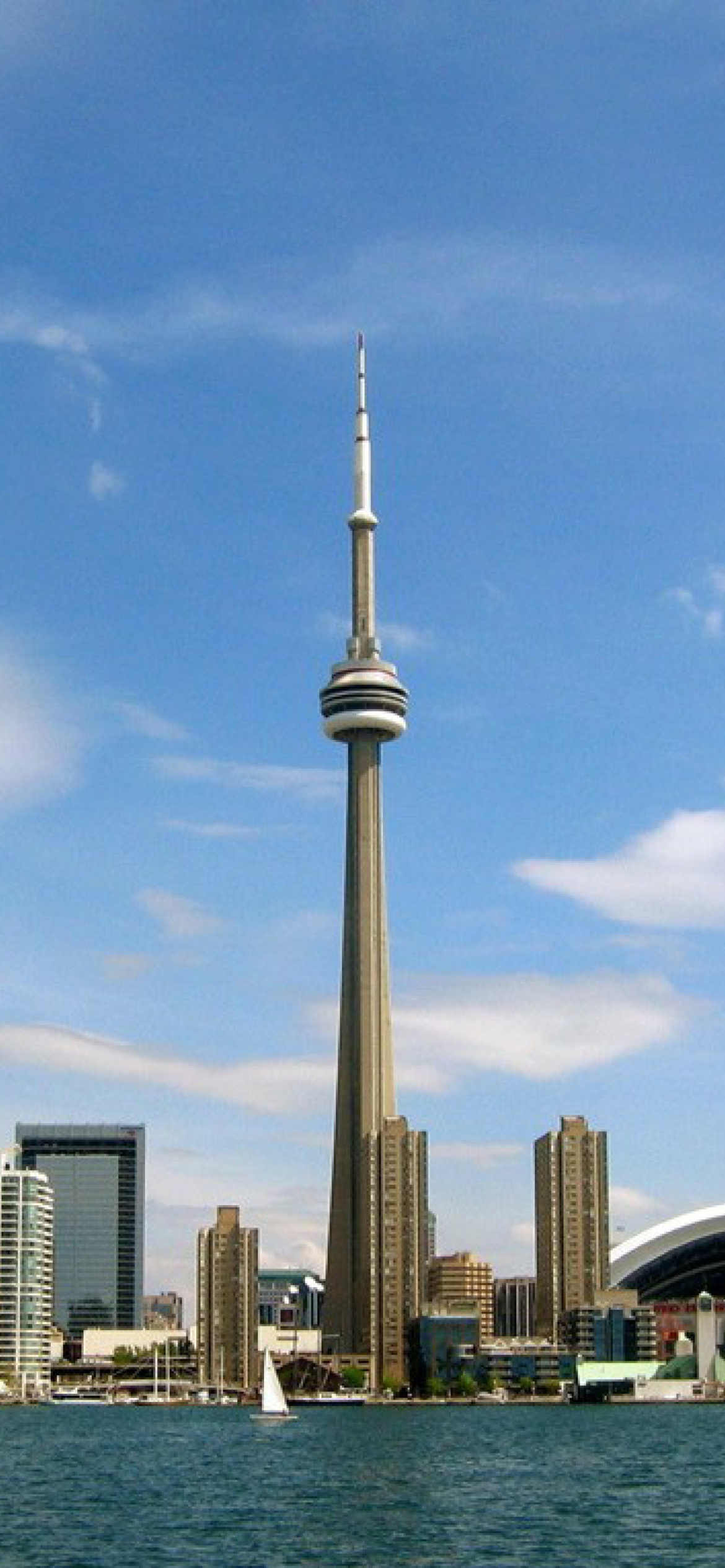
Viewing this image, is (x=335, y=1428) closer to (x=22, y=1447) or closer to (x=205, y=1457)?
(x=22, y=1447)

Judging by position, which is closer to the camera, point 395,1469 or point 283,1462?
point 395,1469

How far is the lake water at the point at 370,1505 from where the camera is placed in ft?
274

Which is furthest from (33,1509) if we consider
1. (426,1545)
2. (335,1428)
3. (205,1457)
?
(335,1428)

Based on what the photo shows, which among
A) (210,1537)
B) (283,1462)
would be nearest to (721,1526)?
(210,1537)

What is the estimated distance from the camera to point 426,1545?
85.1m

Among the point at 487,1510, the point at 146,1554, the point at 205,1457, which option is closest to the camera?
the point at 146,1554

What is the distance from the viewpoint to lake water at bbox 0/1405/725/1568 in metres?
83.4

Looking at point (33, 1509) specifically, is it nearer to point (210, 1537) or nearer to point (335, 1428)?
point (210, 1537)

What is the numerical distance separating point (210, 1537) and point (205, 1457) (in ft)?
218

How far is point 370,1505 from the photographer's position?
4075 inches

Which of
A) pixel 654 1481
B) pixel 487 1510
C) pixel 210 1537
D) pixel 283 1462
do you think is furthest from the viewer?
pixel 283 1462

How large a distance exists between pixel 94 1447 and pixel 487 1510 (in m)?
84.3

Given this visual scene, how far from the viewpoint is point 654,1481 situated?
4786 inches

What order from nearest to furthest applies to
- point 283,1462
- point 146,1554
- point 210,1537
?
point 146,1554 → point 210,1537 → point 283,1462
